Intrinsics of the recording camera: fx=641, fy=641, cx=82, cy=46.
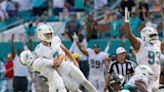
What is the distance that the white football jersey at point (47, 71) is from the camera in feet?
34.7

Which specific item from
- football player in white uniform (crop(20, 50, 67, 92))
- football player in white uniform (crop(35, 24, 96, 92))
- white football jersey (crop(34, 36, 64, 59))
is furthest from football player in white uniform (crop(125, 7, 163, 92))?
football player in white uniform (crop(20, 50, 67, 92))

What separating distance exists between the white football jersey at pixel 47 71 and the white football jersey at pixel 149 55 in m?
1.41

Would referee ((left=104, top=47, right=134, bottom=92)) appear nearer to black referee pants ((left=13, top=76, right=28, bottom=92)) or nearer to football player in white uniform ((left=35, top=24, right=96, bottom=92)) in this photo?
football player in white uniform ((left=35, top=24, right=96, bottom=92))

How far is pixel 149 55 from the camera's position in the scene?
33.9 feet

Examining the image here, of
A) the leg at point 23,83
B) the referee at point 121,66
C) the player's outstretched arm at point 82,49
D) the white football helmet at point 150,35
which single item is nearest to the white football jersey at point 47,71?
the white football helmet at point 150,35

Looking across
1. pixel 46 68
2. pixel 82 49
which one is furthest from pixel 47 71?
pixel 82 49

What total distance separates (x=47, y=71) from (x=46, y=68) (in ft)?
0.18

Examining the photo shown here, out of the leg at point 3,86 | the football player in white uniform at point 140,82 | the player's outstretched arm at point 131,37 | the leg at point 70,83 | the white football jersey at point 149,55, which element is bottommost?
the leg at point 3,86

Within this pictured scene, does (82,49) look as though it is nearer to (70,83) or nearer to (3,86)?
(3,86)

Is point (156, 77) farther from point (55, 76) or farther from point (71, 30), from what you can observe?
point (71, 30)

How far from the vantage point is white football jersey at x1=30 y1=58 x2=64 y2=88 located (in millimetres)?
10578

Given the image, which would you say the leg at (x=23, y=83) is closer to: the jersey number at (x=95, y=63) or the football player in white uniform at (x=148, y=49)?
the jersey number at (x=95, y=63)

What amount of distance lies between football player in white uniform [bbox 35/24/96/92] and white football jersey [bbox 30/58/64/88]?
5.4 inches

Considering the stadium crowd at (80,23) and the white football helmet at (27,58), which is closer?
the white football helmet at (27,58)
